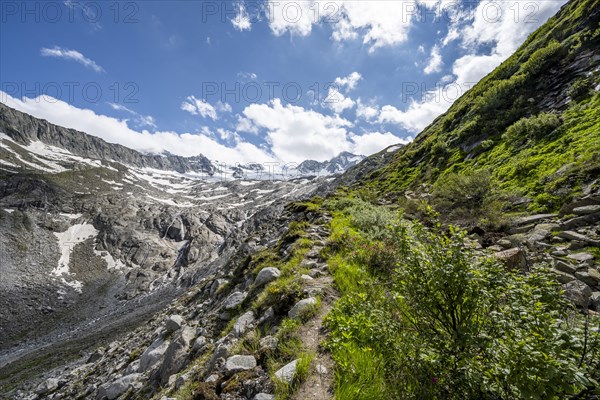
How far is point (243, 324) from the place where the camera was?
23.3 feet

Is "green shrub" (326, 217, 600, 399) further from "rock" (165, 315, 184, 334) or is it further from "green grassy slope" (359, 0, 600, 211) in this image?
"green grassy slope" (359, 0, 600, 211)

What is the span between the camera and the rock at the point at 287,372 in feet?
13.4

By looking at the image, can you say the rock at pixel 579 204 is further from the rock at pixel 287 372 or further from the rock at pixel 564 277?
the rock at pixel 287 372

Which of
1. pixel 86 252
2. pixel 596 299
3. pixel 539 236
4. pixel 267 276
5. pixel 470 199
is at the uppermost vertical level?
pixel 470 199

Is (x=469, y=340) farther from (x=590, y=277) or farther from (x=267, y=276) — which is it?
(x=267, y=276)

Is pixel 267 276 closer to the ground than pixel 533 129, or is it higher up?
closer to the ground

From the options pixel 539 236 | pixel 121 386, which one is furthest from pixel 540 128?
pixel 121 386

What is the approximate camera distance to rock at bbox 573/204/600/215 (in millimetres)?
8141

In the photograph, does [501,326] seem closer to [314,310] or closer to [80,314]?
[314,310]

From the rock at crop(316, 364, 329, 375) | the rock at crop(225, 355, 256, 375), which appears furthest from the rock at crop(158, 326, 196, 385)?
the rock at crop(316, 364, 329, 375)

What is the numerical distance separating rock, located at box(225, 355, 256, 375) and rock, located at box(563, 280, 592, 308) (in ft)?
19.4

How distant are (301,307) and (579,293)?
553cm

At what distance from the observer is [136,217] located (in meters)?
152

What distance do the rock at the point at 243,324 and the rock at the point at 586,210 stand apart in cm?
1068
